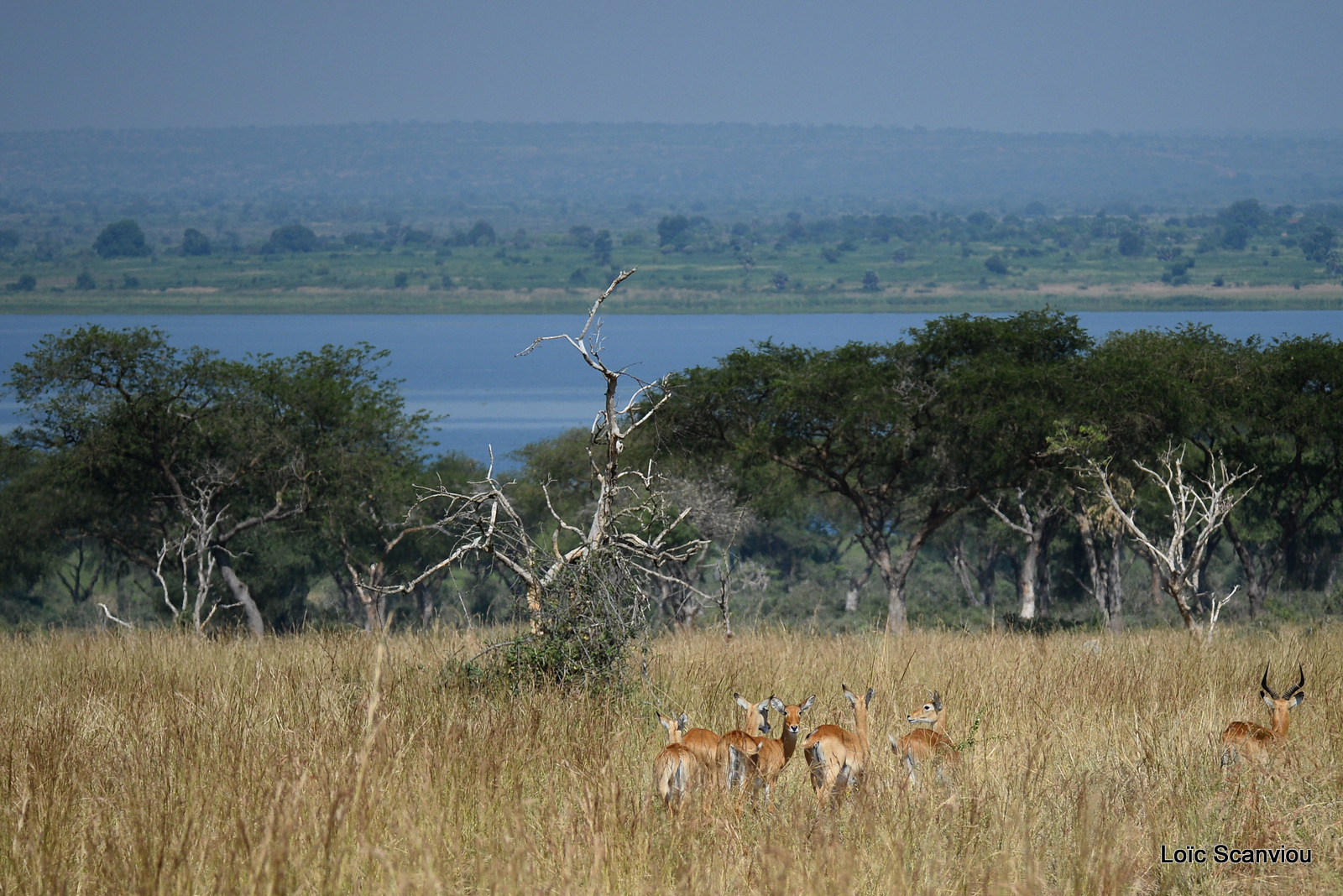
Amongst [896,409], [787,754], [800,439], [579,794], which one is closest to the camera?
[579,794]

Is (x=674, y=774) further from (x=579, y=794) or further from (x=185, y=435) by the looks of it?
(x=185, y=435)

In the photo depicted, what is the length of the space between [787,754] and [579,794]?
109cm

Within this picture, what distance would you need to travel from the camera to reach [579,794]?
4.63 meters

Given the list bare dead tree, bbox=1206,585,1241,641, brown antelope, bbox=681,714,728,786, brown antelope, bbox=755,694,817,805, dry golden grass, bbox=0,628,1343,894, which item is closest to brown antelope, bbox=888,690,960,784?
dry golden grass, bbox=0,628,1343,894

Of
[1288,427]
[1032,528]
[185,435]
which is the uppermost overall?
[1288,427]

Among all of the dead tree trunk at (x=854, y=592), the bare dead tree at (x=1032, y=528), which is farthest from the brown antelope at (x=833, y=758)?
the dead tree trunk at (x=854, y=592)

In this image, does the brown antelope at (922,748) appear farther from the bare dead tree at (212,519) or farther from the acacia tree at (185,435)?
the acacia tree at (185,435)

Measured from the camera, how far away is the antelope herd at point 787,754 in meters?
4.73

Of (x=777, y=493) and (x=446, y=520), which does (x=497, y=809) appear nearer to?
(x=446, y=520)

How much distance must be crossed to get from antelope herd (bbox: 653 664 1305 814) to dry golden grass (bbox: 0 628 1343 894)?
0.12m

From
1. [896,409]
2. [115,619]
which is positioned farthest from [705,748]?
[896,409]

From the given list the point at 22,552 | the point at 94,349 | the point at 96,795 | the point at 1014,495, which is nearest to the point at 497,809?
the point at 96,795

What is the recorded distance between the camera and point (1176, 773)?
17.4 feet

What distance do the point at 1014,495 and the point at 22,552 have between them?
33436mm
